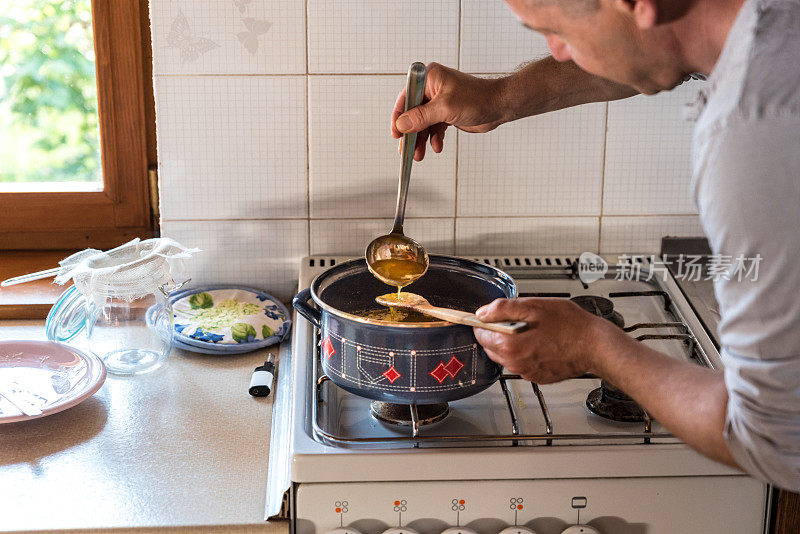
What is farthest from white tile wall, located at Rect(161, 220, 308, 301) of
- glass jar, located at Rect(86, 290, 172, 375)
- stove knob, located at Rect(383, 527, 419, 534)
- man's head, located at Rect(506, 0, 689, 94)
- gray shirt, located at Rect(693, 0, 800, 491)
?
gray shirt, located at Rect(693, 0, 800, 491)

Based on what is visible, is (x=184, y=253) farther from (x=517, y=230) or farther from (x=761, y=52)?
(x=761, y=52)

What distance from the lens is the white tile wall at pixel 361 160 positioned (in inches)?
58.1

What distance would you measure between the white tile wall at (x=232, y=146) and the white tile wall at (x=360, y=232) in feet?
0.18

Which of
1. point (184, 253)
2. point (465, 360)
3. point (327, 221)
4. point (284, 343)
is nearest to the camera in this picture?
point (465, 360)

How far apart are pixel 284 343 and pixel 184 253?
0.76ft

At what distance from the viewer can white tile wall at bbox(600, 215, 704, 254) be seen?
5.14ft

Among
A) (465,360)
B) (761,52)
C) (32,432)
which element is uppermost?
(761,52)

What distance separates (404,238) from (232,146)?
0.42 metres

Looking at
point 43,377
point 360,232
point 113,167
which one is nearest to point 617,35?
point 360,232

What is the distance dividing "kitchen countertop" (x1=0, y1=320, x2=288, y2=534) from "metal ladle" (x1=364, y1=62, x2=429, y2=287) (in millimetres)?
262

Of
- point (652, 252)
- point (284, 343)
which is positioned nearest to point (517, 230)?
point (652, 252)

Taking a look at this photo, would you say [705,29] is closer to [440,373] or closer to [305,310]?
[440,373]

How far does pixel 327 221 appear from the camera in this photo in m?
1.54

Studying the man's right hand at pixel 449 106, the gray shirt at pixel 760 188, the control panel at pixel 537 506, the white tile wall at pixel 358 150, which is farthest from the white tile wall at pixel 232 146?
the gray shirt at pixel 760 188
